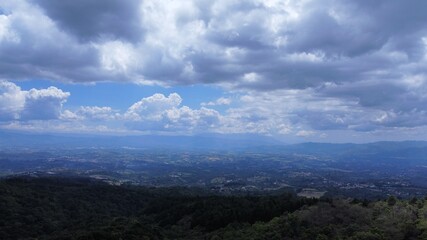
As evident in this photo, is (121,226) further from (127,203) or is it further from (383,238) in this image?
(127,203)

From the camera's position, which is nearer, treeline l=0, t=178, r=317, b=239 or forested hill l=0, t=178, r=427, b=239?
forested hill l=0, t=178, r=427, b=239

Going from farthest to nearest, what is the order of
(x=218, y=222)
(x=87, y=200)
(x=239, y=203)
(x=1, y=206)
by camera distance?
(x=87, y=200)
(x=1, y=206)
(x=239, y=203)
(x=218, y=222)

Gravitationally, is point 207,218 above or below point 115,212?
above

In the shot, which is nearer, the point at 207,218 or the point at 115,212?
the point at 207,218

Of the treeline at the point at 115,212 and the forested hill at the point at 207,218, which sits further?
the treeline at the point at 115,212

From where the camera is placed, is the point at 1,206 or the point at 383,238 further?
the point at 1,206

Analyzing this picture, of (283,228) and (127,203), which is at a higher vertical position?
(283,228)

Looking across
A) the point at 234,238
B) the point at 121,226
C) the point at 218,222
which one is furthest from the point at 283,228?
the point at 121,226

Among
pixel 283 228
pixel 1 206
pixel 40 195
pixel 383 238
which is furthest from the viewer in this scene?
pixel 40 195
